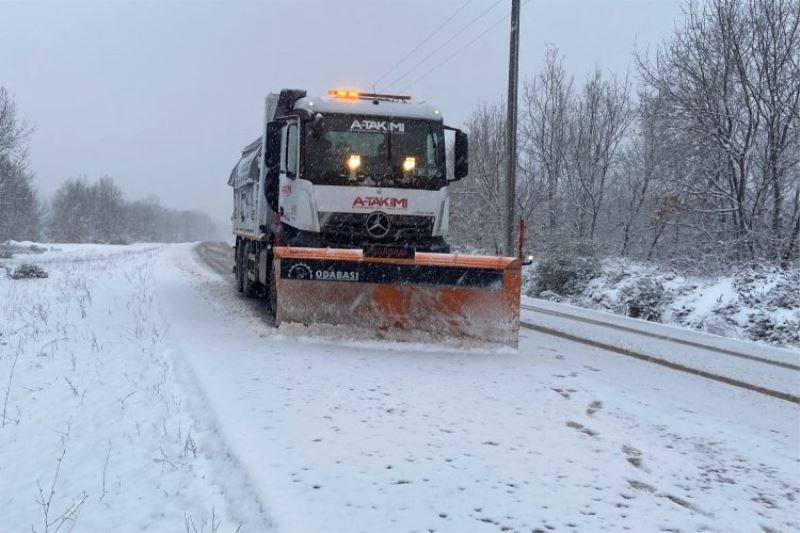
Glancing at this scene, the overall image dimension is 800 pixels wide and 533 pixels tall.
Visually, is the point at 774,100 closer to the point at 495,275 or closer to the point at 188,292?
the point at 495,275

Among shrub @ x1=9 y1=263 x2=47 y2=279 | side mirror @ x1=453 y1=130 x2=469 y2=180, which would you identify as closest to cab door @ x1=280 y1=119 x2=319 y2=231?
side mirror @ x1=453 y1=130 x2=469 y2=180

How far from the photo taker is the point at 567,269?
16.7m

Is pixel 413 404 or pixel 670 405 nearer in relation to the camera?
pixel 413 404

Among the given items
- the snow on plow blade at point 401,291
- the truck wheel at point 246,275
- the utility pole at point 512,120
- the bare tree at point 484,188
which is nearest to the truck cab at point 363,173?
the snow on plow blade at point 401,291

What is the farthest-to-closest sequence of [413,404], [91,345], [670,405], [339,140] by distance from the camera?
1. [339,140]
2. [91,345]
3. [670,405]
4. [413,404]

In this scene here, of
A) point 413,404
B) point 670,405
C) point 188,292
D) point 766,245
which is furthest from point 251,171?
point 766,245

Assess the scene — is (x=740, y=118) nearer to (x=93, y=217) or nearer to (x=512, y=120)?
(x=512, y=120)

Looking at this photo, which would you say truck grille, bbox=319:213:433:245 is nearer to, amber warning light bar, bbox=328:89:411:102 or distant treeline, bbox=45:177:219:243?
amber warning light bar, bbox=328:89:411:102

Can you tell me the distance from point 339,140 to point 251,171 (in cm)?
388

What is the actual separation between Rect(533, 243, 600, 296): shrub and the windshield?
28.9 ft

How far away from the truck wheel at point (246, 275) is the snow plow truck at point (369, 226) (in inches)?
58.3

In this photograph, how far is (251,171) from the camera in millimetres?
11516

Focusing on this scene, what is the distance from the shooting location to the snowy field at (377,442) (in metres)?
2.98

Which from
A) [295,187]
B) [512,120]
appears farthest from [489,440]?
[512,120]
